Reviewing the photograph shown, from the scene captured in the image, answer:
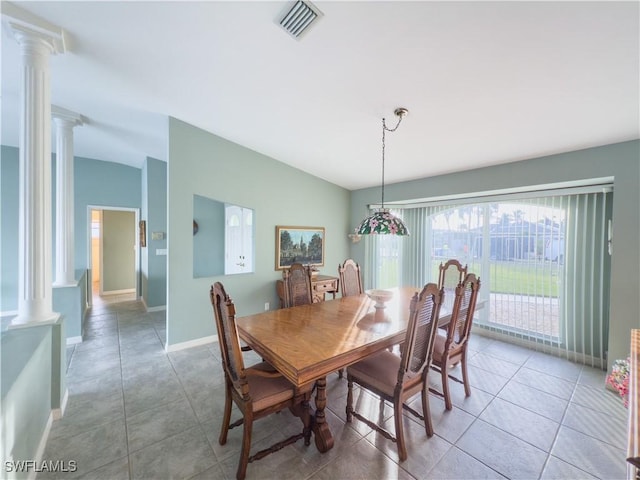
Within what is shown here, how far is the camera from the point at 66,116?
3.42m

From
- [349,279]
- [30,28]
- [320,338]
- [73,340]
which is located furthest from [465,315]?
[73,340]

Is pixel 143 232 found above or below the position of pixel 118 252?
above

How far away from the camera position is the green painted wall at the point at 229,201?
337 centimetres

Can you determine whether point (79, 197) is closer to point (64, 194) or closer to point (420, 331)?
point (64, 194)

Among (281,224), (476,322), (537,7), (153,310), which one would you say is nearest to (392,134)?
(537,7)

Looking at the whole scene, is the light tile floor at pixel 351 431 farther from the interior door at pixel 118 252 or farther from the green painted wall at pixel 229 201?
the interior door at pixel 118 252

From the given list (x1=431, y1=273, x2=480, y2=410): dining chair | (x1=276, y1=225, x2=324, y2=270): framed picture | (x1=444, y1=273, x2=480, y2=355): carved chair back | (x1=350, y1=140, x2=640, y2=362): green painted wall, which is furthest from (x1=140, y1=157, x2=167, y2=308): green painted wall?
(x1=350, y1=140, x2=640, y2=362): green painted wall

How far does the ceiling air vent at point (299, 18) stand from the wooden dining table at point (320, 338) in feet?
6.85

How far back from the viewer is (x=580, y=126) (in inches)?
95.4

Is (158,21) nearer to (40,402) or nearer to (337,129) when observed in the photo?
(337,129)

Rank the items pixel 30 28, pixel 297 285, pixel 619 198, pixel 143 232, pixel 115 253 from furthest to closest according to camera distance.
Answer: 1. pixel 115 253
2. pixel 143 232
3. pixel 297 285
4. pixel 619 198
5. pixel 30 28

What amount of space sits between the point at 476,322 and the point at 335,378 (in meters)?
2.59

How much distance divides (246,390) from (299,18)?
2.33 m

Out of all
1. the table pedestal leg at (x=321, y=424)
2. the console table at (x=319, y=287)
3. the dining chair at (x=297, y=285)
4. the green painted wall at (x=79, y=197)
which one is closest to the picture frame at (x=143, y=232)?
the green painted wall at (x=79, y=197)
